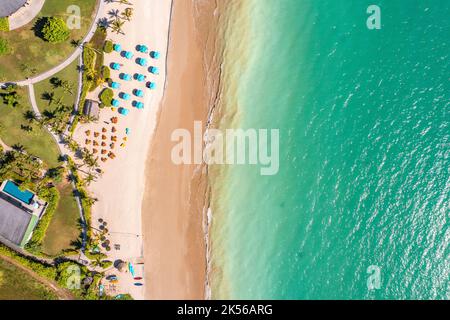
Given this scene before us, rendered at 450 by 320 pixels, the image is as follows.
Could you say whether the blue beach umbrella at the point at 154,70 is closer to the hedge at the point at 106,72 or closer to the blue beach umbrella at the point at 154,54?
the blue beach umbrella at the point at 154,54

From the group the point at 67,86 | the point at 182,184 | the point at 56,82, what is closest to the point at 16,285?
the point at 182,184

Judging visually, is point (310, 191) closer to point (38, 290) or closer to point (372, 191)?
point (372, 191)

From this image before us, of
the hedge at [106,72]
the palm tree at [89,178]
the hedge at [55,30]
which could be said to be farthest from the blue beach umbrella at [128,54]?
the palm tree at [89,178]

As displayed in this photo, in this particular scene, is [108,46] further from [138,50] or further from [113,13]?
[113,13]

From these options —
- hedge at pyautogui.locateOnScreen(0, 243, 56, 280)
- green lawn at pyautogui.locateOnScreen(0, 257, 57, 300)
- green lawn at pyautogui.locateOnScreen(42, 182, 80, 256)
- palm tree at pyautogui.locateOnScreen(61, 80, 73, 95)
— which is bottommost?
green lawn at pyautogui.locateOnScreen(0, 257, 57, 300)

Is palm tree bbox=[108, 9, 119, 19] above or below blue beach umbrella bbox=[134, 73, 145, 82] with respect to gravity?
above

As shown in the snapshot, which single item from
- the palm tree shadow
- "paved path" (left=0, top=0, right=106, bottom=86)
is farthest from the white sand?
the palm tree shadow

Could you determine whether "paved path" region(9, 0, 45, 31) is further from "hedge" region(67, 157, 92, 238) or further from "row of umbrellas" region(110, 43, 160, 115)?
"hedge" region(67, 157, 92, 238)
